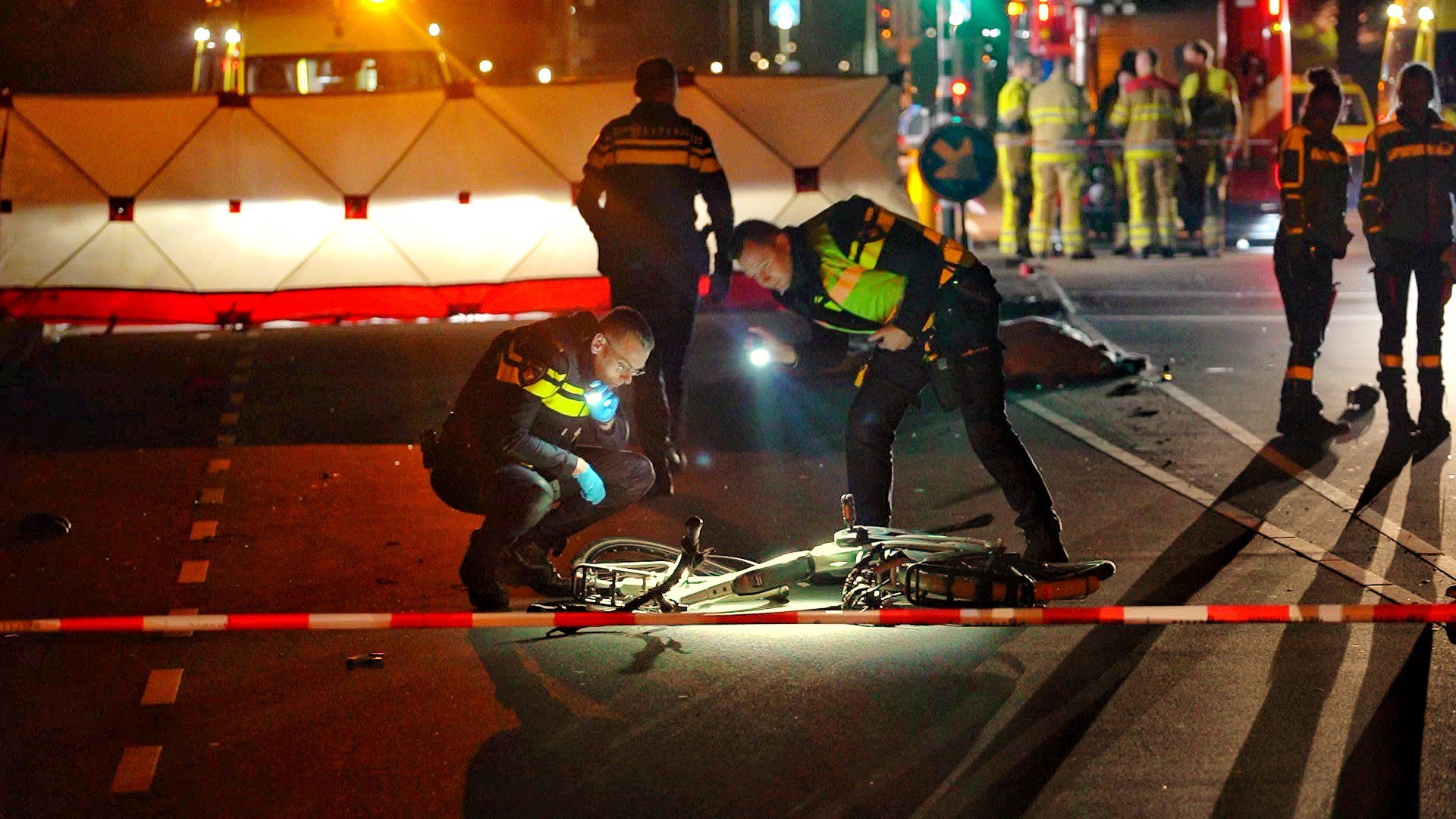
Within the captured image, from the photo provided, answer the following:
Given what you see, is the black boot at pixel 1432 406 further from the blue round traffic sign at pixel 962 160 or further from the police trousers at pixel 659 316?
the blue round traffic sign at pixel 962 160

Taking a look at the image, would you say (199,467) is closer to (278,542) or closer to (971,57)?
(278,542)

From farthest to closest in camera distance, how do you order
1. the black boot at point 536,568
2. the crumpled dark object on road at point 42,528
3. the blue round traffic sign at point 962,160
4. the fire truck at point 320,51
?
the fire truck at point 320,51 → the blue round traffic sign at point 962,160 → the crumpled dark object on road at point 42,528 → the black boot at point 536,568

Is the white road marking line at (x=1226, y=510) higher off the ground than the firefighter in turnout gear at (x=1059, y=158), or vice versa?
the firefighter in turnout gear at (x=1059, y=158)

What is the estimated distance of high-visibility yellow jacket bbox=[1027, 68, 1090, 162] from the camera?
17.9 meters

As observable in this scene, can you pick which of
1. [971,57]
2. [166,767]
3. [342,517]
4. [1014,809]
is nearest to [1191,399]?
[342,517]

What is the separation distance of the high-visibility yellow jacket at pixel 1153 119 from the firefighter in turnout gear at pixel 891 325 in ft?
38.7

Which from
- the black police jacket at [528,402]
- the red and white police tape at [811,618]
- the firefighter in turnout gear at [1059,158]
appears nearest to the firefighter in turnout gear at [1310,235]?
the red and white police tape at [811,618]

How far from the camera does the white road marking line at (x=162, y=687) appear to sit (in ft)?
18.9

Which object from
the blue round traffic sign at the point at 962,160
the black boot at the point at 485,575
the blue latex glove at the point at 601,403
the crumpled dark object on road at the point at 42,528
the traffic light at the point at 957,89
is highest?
the traffic light at the point at 957,89

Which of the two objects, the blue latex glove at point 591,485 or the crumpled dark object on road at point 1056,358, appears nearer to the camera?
the blue latex glove at point 591,485

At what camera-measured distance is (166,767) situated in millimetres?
5164

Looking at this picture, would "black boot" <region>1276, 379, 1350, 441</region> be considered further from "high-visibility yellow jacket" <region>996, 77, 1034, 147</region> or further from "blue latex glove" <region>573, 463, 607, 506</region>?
"high-visibility yellow jacket" <region>996, 77, 1034, 147</region>

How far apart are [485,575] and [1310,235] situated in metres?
5.23

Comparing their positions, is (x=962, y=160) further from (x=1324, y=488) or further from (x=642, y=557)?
(x=642, y=557)
